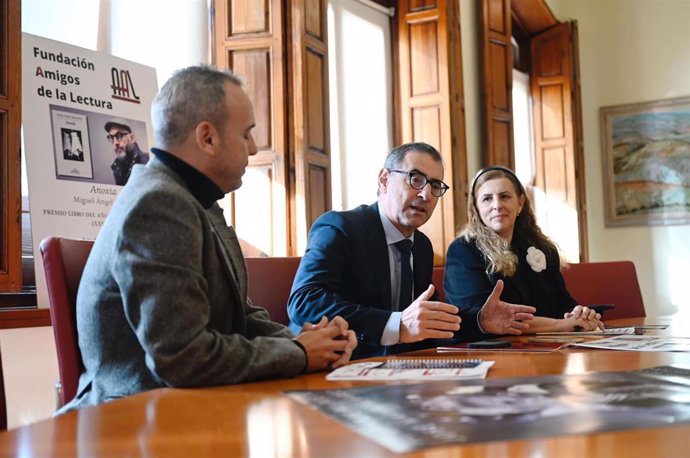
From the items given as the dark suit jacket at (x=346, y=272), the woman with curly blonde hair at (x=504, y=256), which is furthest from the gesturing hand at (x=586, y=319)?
the dark suit jacket at (x=346, y=272)

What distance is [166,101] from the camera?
1508 millimetres

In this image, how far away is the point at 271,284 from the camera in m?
2.41

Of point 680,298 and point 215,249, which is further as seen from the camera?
point 680,298

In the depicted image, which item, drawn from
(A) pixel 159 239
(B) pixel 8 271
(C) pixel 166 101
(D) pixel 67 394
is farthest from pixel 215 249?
A: (B) pixel 8 271

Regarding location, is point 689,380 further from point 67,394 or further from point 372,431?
point 67,394

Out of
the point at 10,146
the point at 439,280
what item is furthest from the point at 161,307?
the point at 439,280

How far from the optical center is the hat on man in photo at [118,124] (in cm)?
313

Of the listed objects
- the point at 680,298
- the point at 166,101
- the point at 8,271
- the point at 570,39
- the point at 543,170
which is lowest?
the point at 680,298

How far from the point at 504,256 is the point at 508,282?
0.10 m

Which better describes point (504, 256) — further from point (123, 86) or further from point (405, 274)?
point (123, 86)

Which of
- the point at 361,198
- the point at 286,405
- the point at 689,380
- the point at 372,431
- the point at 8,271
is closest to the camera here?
the point at 372,431

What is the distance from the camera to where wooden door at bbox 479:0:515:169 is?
6484 millimetres

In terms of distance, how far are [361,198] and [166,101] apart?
4.11 meters

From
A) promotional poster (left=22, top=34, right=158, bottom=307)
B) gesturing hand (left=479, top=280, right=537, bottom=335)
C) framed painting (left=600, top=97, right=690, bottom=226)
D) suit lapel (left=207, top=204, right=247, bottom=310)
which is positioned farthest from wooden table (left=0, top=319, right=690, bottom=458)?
framed painting (left=600, top=97, right=690, bottom=226)
